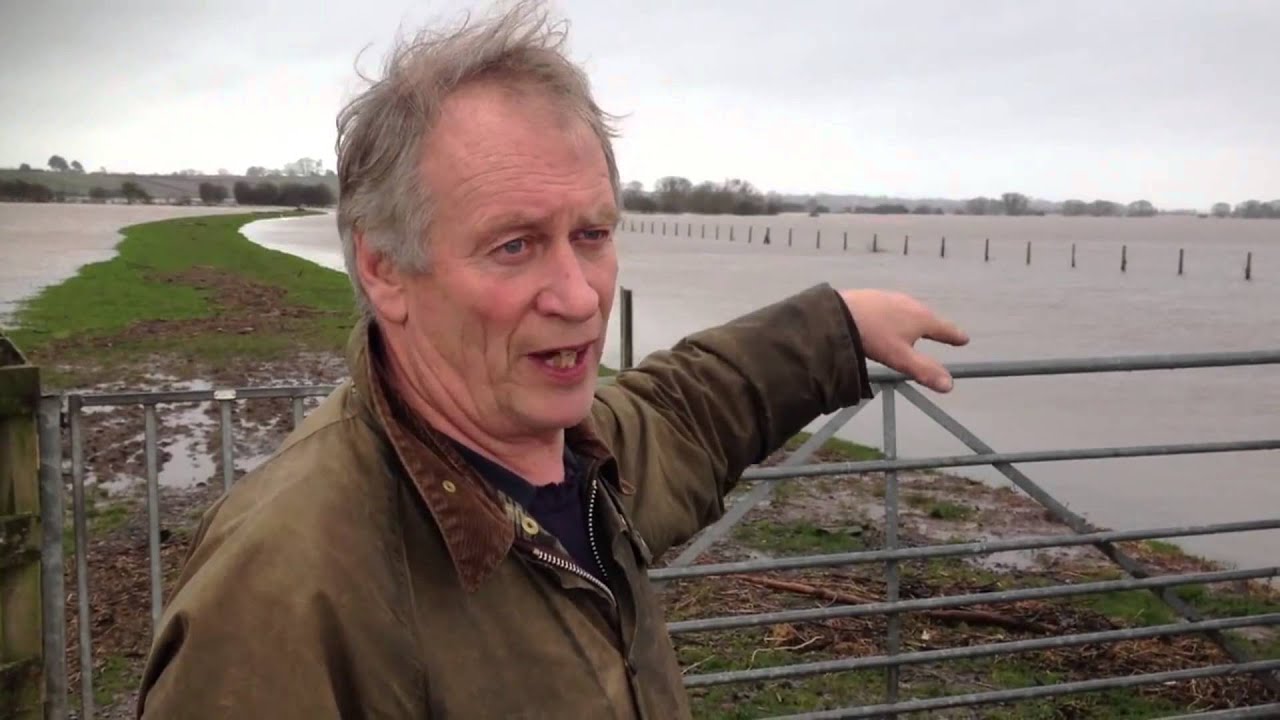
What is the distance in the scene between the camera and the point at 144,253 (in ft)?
128

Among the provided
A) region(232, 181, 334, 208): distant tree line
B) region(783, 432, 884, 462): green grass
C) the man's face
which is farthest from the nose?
region(232, 181, 334, 208): distant tree line

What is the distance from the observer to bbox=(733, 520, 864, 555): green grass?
25.1 feet

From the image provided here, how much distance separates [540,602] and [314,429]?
15.8 inches

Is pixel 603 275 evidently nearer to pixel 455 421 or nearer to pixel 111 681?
pixel 455 421

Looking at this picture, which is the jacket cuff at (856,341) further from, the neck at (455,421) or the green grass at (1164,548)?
the green grass at (1164,548)

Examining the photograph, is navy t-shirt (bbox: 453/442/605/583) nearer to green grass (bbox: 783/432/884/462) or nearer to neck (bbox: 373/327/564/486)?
neck (bbox: 373/327/564/486)

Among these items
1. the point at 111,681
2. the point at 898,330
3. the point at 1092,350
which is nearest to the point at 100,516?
the point at 111,681

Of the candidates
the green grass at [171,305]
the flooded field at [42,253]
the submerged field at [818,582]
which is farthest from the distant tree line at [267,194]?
the submerged field at [818,582]

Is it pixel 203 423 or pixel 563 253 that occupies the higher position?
pixel 563 253

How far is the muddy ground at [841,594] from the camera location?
16.7 ft

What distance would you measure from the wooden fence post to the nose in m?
2.34

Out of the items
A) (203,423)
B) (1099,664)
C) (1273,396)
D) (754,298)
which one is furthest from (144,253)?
(1099,664)

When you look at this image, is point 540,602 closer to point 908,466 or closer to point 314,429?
point 314,429

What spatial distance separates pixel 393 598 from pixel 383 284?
1.53 feet
